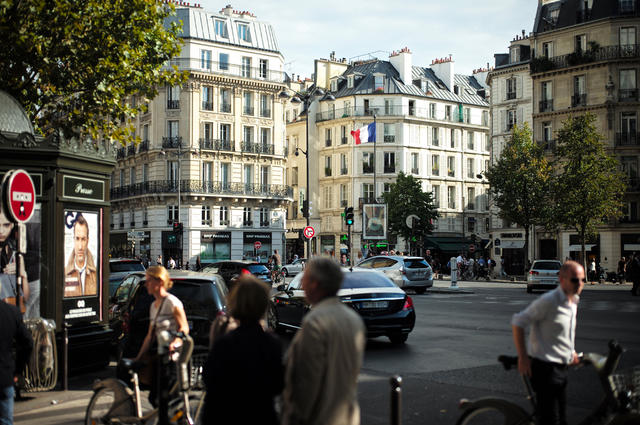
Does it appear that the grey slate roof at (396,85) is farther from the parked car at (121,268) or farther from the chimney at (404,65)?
the parked car at (121,268)

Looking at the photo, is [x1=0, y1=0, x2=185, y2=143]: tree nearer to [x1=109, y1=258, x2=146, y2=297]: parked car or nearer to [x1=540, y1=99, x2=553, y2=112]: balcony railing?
[x1=109, y1=258, x2=146, y2=297]: parked car

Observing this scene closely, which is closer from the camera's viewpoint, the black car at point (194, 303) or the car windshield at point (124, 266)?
the black car at point (194, 303)

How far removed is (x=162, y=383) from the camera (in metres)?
5.84

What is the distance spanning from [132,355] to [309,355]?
6.11 m

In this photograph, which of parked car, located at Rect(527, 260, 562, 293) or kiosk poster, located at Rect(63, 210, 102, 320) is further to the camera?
parked car, located at Rect(527, 260, 562, 293)

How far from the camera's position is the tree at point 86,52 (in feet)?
53.3

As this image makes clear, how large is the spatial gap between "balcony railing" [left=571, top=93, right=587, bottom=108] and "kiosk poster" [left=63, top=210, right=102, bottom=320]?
51595 millimetres

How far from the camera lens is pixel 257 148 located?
Result: 2507 inches

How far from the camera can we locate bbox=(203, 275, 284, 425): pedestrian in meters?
4.18

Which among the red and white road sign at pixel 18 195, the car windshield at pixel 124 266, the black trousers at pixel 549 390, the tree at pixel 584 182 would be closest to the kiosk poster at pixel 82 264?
the red and white road sign at pixel 18 195

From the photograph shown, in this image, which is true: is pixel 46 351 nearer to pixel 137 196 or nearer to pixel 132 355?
pixel 132 355

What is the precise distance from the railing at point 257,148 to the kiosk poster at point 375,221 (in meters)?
24.8

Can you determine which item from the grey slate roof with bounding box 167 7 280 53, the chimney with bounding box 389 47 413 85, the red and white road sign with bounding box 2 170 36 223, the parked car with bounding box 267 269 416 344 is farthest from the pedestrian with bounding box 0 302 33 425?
the chimney with bounding box 389 47 413 85

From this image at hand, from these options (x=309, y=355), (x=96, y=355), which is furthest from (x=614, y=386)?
(x=96, y=355)
